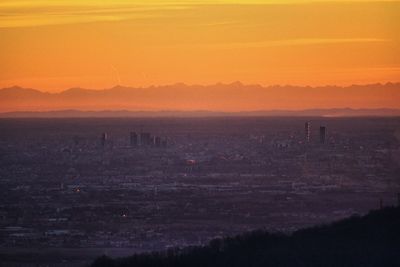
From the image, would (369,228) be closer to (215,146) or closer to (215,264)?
(215,264)

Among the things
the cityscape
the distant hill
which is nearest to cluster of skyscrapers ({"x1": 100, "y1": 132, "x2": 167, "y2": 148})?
the cityscape

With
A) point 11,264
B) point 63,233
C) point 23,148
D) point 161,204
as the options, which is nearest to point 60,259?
point 11,264

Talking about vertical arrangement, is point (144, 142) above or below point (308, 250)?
below

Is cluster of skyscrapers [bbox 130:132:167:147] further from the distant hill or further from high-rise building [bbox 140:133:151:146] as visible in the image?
the distant hill

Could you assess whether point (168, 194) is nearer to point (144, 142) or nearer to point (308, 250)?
point (308, 250)

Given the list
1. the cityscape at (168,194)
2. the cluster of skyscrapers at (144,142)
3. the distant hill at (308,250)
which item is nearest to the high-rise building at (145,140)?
the cluster of skyscrapers at (144,142)

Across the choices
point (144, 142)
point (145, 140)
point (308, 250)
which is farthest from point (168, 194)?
point (145, 140)

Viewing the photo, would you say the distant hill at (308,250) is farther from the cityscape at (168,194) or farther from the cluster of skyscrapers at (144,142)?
the cluster of skyscrapers at (144,142)
